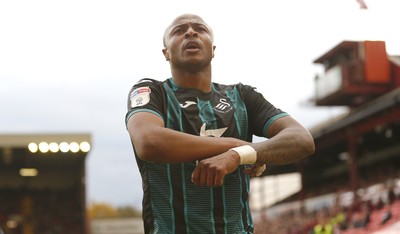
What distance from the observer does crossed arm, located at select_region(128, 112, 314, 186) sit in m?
2.32

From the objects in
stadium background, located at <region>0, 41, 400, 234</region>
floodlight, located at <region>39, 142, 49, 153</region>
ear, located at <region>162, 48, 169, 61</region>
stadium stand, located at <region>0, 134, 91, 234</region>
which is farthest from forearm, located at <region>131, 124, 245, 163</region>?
floodlight, located at <region>39, 142, 49, 153</region>

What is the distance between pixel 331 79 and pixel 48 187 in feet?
46.9

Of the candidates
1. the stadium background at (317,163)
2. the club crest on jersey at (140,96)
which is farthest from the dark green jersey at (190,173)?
the stadium background at (317,163)

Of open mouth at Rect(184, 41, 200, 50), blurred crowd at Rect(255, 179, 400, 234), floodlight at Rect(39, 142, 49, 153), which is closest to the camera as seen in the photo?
open mouth at Rect(184, 41, 200, 50)

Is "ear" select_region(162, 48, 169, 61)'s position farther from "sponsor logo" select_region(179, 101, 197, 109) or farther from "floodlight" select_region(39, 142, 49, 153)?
"floodlight" select_region(39, 142, 49, 153)

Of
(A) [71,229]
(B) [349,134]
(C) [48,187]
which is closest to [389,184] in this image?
(B) [349,134]

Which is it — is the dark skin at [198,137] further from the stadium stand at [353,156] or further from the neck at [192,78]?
the stadium stand at [353,156]

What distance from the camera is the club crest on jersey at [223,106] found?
2.71 metres

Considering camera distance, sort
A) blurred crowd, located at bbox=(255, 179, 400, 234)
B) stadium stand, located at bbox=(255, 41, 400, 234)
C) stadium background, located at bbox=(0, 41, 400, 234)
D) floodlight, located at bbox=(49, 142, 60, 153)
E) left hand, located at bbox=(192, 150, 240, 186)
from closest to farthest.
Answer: left hand, located at bbox=(192, 150, 240, 186), blurred crowd, located at bbox=(255, 179, 400, 234), stadium stand, located at bbox=(255, 41, 400, 234), stadium background, located at bbox=(0, 41, 400, 234), floodlight, located at bbox=(49, 142, 60, 153)

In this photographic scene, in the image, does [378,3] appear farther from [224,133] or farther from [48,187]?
[48,187]

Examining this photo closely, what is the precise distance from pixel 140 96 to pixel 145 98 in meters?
0.02

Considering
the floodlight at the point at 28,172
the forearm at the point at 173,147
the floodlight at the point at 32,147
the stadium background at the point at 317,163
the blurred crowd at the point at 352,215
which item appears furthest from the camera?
the floodlight at the point at 28,172

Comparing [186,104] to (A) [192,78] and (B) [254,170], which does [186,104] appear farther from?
(B) [254,170]

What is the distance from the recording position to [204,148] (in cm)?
243
